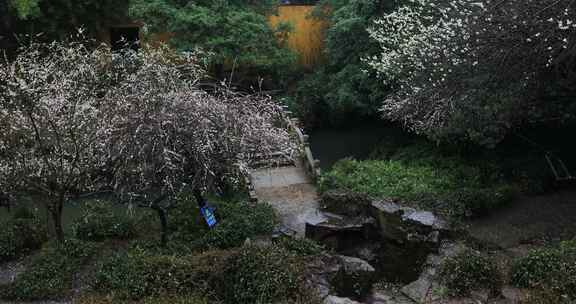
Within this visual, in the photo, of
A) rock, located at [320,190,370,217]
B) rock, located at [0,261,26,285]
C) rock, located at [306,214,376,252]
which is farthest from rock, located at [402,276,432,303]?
rock, located at [0,261,26,285]

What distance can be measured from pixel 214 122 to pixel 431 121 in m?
5.40

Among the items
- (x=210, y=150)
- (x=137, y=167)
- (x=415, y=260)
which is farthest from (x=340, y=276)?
(x=137, y=167)

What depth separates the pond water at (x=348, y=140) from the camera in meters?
19.9

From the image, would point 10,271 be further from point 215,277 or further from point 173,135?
point 215,277

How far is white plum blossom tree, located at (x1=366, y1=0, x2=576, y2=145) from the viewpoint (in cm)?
1061

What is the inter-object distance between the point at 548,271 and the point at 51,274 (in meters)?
8.17

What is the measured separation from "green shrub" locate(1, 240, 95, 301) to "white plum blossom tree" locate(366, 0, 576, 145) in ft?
26.7

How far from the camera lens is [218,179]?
13492mm

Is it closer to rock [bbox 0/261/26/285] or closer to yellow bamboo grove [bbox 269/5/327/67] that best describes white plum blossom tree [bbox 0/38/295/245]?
rock [bbox 0/261/26/285]

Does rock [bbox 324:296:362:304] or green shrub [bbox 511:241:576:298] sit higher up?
green shrub [bbox 511:241:576:298]

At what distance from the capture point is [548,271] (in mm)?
8938

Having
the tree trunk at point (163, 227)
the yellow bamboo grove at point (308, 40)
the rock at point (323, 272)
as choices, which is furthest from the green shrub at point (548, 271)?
the yellow bamboo grove at point (308, 40)

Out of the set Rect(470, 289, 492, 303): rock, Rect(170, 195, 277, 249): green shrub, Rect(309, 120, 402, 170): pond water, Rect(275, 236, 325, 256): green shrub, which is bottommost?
Rect(309, 120, 402, 170): pond water

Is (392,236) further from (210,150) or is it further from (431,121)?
(210,150)
